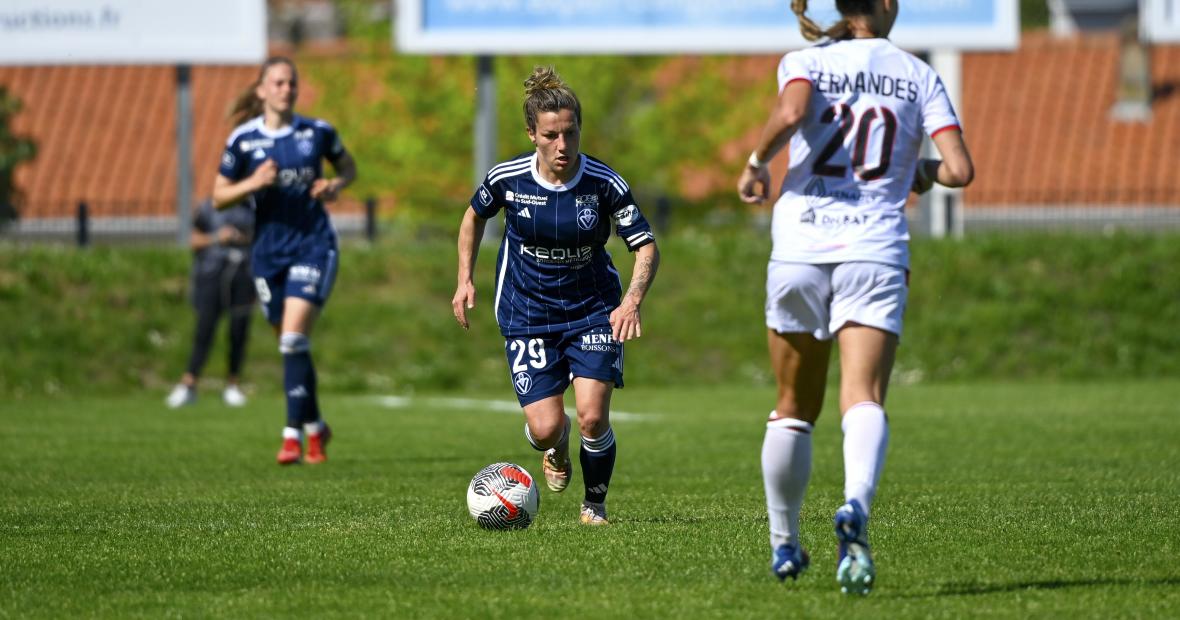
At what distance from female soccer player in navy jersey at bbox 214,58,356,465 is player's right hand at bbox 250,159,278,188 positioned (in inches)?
7.4

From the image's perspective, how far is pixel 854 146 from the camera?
5.55 meters

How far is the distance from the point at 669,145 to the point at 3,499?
22.0 m

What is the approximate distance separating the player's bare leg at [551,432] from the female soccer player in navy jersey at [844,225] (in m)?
2.03

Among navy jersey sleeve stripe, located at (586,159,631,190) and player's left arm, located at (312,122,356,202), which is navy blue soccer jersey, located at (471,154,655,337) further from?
player's left arm, located at (312,122,356,202)

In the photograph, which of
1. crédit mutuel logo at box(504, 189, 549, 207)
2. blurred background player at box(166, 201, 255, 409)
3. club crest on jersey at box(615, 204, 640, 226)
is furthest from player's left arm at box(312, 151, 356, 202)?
blurred background player at box(166, 201, 255, 409)

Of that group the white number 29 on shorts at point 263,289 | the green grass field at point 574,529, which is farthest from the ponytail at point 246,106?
the green grass field at point 574,529

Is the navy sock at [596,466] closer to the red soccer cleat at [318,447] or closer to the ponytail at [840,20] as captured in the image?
the ponytail at [840,20]

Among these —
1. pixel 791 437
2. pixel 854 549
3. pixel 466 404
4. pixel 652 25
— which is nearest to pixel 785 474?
pixel 791 437

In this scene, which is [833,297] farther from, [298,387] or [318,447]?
[318,447]

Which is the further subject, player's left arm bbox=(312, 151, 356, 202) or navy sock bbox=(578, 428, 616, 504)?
player's left arm bbox=(312, 151, 356, 202)

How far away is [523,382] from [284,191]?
3.53 m

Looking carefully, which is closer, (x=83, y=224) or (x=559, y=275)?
(x=559, y=275)

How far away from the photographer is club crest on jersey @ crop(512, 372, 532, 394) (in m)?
7.55

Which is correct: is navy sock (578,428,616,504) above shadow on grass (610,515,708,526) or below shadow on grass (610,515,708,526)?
above
